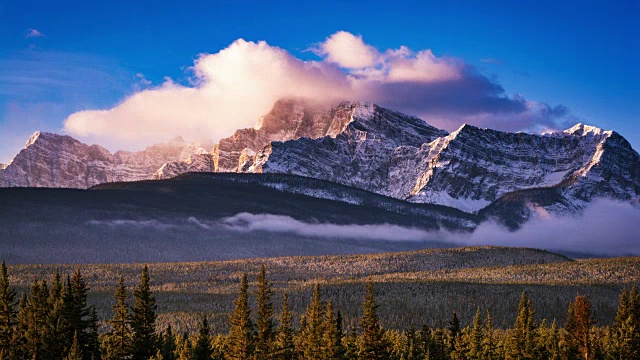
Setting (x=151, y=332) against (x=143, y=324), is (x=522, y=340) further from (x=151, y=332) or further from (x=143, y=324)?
(x=143, y=324)

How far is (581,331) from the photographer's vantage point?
441 ft

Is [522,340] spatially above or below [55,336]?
below

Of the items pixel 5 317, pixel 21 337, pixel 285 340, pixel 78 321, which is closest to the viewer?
pixel 78 321

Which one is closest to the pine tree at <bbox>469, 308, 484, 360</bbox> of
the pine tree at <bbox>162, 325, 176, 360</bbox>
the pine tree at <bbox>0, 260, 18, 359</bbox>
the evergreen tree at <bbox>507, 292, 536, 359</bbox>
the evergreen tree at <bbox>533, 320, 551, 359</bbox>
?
the evergreen tree at <bbox>507, 292, 536, 359</bbox>

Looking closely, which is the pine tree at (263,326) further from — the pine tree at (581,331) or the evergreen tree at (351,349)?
the pine tree at (581,331)

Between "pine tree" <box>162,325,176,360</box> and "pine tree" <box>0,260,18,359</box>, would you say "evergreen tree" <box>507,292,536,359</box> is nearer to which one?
"pine tree" <box>162,325,176,360</box>

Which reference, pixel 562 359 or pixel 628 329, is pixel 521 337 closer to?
pixel 562 359

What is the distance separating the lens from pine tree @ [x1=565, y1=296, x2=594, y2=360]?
431 ft

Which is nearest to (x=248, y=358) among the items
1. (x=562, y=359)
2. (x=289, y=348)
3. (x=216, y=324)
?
(x=289, y=348)

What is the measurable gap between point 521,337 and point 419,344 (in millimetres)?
22163

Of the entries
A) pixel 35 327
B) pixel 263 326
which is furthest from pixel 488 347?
pixel 35 327

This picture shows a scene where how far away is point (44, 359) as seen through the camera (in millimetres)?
104438

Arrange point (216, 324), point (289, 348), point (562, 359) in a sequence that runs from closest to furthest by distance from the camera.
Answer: point (289, 348)
point (562, 359)
point (216, 324)

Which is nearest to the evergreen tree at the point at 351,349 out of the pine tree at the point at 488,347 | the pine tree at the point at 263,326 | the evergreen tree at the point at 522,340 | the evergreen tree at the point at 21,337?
the pine tree at the point at 263,326
